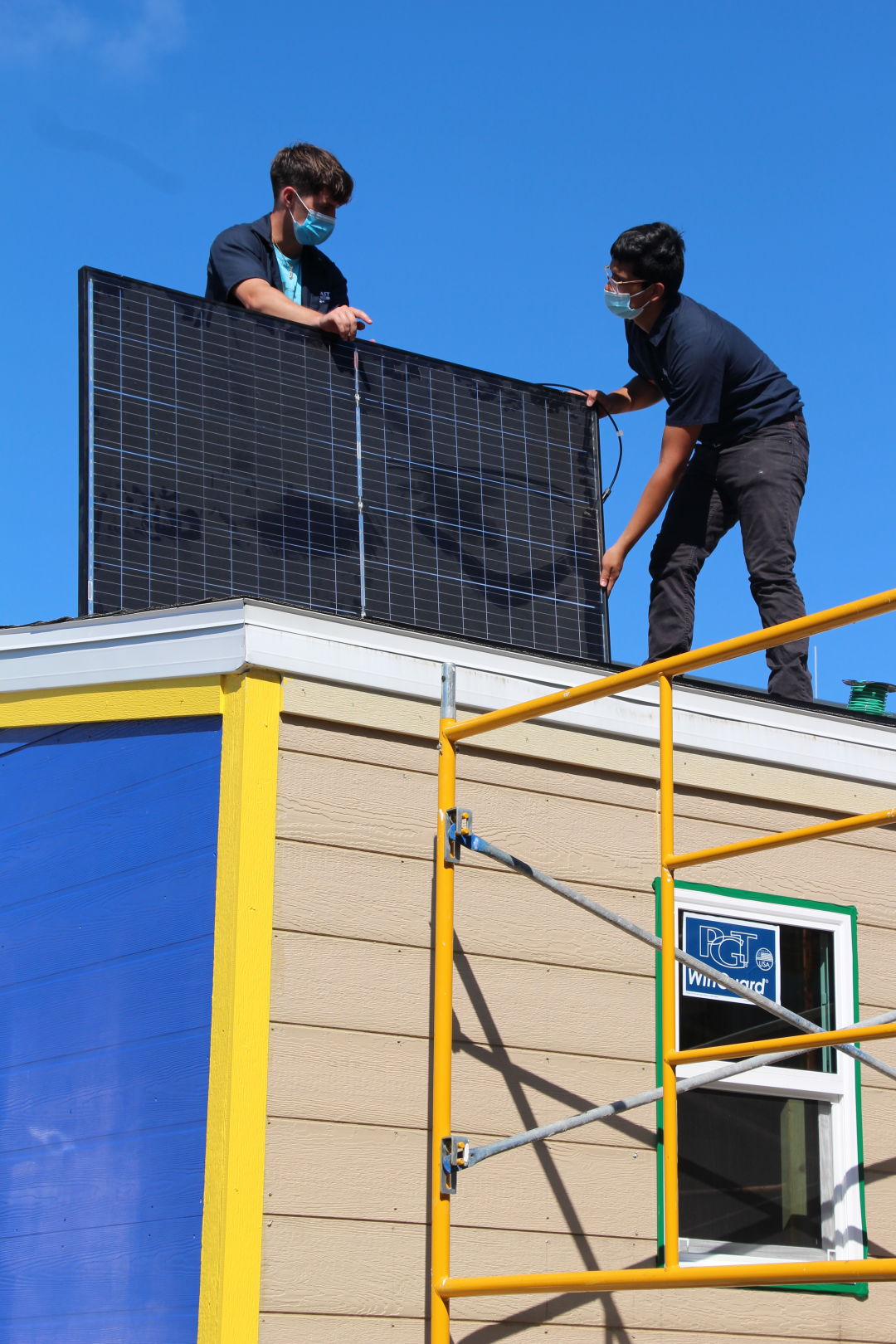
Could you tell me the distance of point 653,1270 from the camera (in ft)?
11.8

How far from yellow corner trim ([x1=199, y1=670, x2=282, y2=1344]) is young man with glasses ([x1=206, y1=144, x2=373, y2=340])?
1.63 metres

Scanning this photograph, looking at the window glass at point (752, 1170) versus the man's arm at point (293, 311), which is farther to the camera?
the man's arm at point (293, 311)

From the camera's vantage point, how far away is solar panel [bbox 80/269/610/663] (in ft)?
16.2

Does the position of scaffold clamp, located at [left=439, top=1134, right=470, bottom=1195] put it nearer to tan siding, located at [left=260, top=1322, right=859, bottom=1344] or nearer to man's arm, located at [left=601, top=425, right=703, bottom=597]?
tan siding, located at [left=260, top=1322, right=859, bottom=1344]

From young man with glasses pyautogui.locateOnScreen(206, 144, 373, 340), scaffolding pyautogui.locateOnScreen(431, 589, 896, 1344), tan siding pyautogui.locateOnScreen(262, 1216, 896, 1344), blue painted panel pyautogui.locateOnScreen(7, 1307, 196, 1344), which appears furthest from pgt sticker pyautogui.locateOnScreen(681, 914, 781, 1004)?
young man with glasses pyautogui.locateOnScreen(206, 144, 373, 340)

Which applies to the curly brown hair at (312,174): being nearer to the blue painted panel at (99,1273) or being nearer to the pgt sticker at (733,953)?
the pgt sticker at (733,953)

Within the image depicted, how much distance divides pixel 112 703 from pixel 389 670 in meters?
0.79

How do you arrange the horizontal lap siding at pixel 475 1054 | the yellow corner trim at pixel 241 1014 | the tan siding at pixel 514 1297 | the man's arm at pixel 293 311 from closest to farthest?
the yellow corner trim at pixel 241 1014 < the tan siding at pixel 514 1297 < the horizontal lap siding at pixel 475 1054 < the man's arm at pixel 293 311

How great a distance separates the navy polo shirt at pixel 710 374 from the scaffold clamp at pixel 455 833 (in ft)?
5.76

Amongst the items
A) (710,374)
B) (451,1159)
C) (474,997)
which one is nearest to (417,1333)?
(451,1159)

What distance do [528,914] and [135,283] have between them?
2.30 meters

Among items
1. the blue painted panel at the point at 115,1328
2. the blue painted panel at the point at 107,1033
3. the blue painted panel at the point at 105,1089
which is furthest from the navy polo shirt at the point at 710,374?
the blue painted panel at the point at 115,1328

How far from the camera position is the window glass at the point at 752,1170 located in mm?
4754

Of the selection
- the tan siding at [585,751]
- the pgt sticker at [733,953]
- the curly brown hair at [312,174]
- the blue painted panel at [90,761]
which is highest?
the curly brown hair at [312,174]
